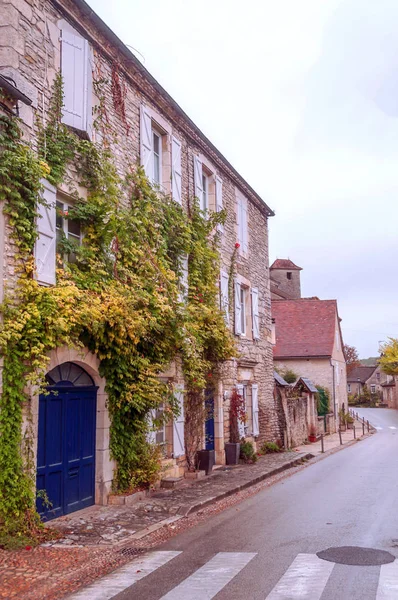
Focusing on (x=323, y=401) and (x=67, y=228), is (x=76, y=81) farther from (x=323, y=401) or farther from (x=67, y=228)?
(x=323, y=401)

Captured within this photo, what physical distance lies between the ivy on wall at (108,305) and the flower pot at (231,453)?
7.30 ft

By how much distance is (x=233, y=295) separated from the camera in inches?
624

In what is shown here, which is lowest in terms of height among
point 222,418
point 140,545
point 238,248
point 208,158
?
point 140,545

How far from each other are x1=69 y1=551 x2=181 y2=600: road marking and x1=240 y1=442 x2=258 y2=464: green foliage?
8.44 metres

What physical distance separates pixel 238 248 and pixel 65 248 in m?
8.09

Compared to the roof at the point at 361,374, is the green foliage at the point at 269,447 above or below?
below

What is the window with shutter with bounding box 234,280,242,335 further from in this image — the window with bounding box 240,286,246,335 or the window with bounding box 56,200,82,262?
the window with bounding box 56,200,82,262

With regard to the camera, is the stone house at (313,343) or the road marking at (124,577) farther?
the stone house at (313,343)

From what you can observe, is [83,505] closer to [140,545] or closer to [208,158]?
[140,545]

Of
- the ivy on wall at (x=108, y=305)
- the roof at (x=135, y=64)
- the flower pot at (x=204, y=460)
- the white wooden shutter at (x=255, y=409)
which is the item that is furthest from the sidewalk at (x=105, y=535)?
the roof at (x=135, y=64)

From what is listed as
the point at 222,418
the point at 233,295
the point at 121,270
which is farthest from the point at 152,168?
the point at 222,418

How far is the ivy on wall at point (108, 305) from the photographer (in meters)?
7.41

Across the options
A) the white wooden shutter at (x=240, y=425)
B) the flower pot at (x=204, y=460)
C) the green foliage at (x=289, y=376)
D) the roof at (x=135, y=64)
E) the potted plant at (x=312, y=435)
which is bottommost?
the potted plant at (x=312, y=435)

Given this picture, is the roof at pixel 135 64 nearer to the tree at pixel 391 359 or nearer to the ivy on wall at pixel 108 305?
the ivy on wall at pixel 108 305
